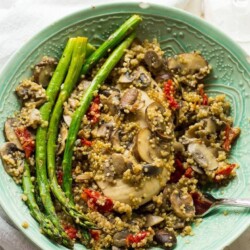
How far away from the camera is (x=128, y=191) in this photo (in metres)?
3.19

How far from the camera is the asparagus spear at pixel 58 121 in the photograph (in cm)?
318

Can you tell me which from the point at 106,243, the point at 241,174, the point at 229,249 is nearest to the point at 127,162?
the point at 106,243

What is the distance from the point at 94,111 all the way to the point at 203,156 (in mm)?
611

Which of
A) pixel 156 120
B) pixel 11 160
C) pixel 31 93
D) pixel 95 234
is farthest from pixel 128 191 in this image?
pixel 31 93

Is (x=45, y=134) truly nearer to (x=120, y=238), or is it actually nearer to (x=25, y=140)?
(x=25, y=140)

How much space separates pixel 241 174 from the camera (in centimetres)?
341

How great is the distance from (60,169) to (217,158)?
0.83 m

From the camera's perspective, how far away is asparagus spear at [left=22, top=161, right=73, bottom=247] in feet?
10.4

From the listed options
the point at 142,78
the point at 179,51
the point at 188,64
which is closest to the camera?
the point at 142,78

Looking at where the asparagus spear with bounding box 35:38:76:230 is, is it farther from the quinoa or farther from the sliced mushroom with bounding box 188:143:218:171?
the sliced mushroom with bounding box 188:143:218:171

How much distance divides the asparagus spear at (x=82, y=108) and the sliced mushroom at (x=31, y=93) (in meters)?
0.20

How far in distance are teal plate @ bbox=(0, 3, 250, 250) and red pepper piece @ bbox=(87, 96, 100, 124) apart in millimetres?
367

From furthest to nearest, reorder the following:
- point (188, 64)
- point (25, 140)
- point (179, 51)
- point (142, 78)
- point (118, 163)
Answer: point (179, 51) → point (188, 64) → point (142, 78) → point (25, 140) → point (118, 163)

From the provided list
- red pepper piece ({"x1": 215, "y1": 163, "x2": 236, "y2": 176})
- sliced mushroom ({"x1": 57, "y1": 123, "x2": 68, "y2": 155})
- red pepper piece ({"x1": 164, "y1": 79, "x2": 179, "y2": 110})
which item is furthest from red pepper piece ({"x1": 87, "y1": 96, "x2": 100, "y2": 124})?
A: red pepper piece ({"x1": 215, "y1": 163, "x2": 236, "y2": 176})
